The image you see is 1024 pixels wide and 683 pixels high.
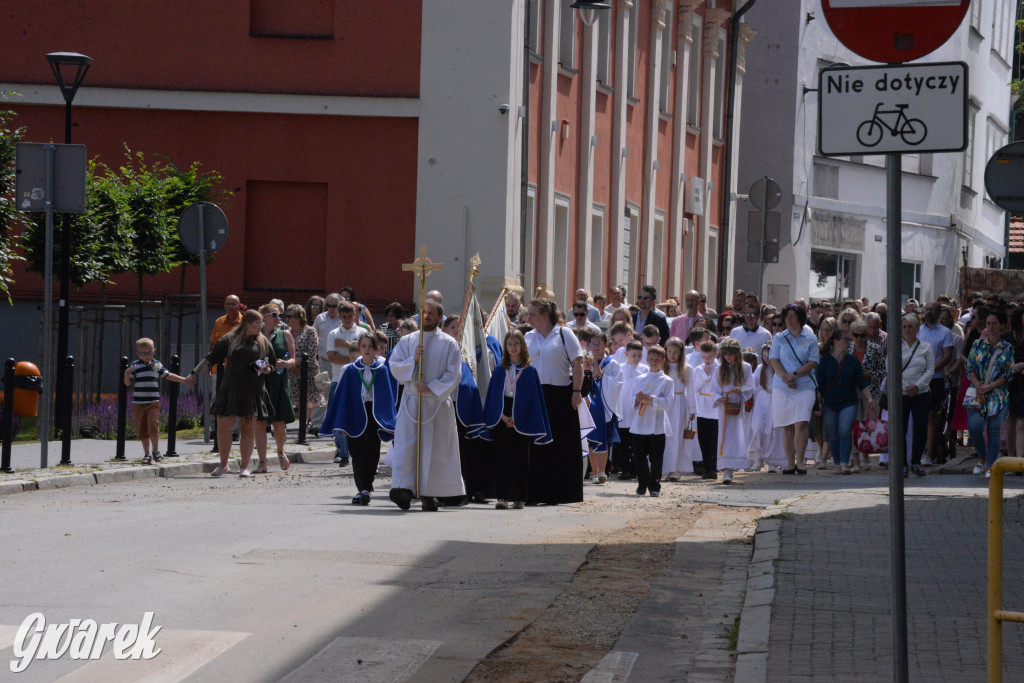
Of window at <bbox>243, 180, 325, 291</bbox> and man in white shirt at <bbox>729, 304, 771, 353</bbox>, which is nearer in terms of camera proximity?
man in white shirt at <bbox>729, 304, 771, 353</bbox>

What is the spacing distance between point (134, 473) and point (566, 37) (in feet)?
54.3

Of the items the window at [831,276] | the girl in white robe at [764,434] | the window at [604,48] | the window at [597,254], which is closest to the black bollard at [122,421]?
the girl in white robe at [764,434]

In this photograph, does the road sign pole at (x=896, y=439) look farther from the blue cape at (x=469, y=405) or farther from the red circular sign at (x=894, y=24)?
the blue cape at (x=469, y=405)

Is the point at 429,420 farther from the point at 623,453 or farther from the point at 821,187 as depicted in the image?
the point at 821,187

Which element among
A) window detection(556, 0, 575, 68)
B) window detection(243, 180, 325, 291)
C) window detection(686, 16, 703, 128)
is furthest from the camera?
window detection(686, 16, 703, 128)

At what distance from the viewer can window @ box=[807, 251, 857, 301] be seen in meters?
42.4

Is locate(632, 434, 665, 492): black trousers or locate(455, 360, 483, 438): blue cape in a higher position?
locate(455, 360, 483, 438): blue cape

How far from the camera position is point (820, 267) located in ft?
140

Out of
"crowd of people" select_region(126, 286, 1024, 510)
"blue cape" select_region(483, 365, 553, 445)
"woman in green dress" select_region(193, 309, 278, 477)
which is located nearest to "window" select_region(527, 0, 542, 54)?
"crowd of people" select_region(126, 286, 1024, 510)

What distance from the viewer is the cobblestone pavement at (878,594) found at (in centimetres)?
758

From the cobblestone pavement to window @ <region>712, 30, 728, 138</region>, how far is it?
94.6 ft

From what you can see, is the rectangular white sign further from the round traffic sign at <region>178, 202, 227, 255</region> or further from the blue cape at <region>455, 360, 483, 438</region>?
the round traffic sign at <region>178, 202, 227, 255</region>

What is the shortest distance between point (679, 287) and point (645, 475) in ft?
77.6

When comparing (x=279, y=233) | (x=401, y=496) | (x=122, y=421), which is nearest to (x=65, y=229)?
(x=122, y=421)
